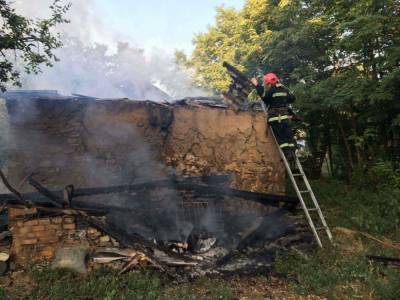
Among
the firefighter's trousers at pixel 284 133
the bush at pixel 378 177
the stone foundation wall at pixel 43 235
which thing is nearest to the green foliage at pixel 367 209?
the bush at pixel 378 177

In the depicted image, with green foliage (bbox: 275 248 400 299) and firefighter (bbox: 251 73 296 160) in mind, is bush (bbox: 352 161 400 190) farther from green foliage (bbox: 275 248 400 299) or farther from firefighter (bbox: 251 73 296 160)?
green foliage (bbox: 275 248 400 299)

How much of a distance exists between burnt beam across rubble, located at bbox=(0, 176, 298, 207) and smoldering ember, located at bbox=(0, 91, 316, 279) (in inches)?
0.8

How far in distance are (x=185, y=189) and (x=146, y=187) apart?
2.42 ft

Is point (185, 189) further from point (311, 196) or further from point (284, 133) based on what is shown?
point (311, 196)

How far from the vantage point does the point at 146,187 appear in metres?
6.26

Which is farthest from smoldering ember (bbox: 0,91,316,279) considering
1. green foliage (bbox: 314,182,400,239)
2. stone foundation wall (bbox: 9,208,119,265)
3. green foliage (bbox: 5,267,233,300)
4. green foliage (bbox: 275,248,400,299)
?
green foliage (bbox: 314,182,400,239)

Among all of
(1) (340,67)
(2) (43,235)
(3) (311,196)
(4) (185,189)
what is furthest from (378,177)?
(2) (43,235)

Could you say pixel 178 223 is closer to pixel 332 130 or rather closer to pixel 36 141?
pixel 36 141

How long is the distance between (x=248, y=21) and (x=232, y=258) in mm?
12719

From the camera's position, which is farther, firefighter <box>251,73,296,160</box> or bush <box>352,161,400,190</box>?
bush <box>352,161,400,190</box>

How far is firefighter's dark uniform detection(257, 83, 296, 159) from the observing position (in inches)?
280

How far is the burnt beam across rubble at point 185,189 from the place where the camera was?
18.6 ft

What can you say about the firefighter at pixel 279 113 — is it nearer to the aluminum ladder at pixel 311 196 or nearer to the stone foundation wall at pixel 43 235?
the aluminum ladder at pixel 311 196

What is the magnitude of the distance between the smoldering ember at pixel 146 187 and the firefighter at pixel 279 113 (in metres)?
0.26
